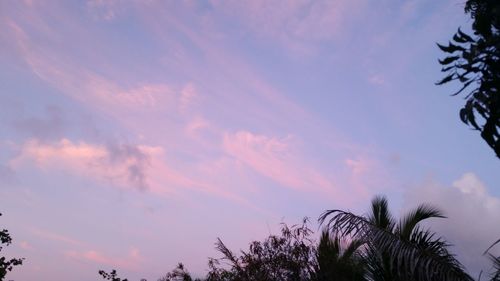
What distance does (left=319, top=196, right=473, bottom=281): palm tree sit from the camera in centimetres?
912

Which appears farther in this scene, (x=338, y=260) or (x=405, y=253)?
(x=338, y=260)

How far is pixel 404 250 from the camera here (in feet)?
30.7

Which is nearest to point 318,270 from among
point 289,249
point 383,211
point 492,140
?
point 289,249

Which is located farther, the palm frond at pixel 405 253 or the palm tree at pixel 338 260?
the palm tree at pixel 338 260

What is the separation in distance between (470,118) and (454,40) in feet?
3.92

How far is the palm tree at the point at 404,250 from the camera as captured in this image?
29.9ft

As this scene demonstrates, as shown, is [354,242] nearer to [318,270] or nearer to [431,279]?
[318,270]

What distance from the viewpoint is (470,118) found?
20.5ft

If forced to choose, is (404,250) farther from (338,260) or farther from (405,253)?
(338,260)

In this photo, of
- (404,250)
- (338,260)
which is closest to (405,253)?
(404,250)

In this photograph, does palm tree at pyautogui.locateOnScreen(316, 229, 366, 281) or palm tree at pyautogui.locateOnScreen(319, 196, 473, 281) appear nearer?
palm tree at pyautogui.locateOnScreen(319, 196, 473, 281)

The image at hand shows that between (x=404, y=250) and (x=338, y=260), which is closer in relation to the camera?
(x=404, y=250)

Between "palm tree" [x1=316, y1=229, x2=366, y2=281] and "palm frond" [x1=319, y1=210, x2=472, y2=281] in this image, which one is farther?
"palm tree" [x1=316, y1=229, x2=366, y2=281]

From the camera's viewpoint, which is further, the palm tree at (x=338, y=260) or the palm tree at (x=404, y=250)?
the palm tree at (x=338, y=260)
